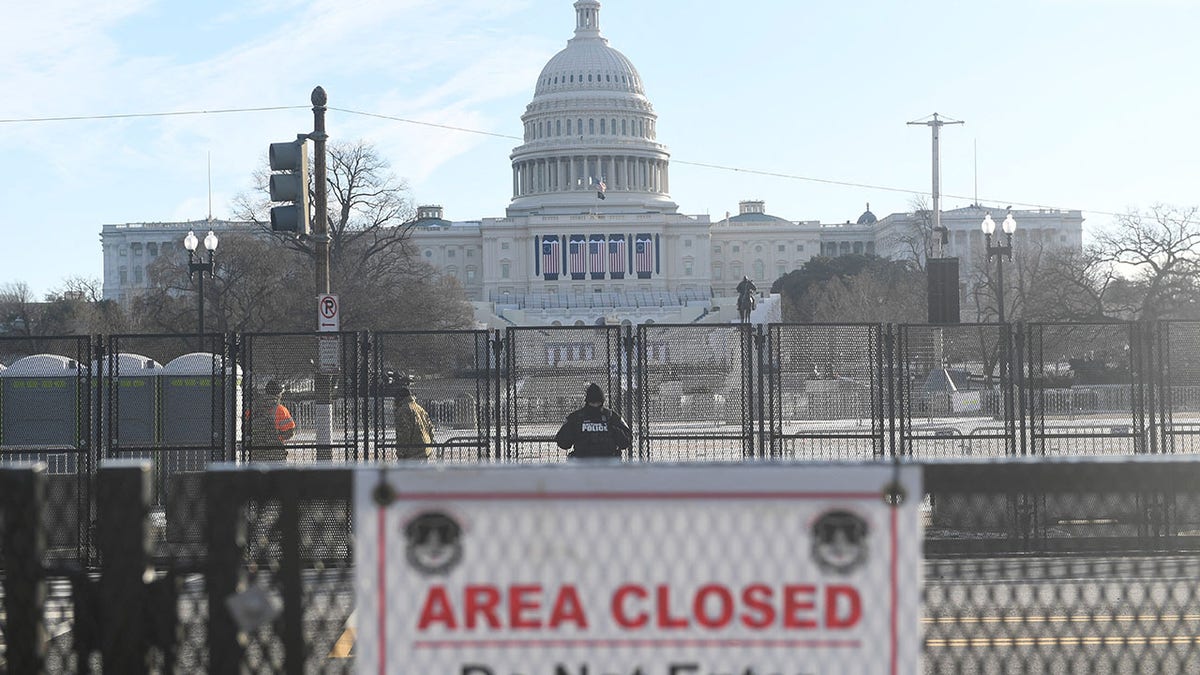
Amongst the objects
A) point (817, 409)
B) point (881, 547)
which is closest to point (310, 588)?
point (881, 547)

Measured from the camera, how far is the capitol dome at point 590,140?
14188 centimetres

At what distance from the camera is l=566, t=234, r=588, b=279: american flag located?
142 meters

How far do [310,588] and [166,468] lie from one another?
13896 millimetres

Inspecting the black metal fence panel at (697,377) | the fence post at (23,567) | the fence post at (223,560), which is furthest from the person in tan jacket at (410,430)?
the fence post at (223,560)

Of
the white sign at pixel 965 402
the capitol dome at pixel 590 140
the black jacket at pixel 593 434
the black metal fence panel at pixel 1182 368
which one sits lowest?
the black jacket at pixel 593 434

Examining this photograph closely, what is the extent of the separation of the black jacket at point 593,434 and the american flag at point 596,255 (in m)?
129

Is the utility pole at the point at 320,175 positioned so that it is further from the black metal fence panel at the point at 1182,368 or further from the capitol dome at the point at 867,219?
the capitol dome at the point at 867,219

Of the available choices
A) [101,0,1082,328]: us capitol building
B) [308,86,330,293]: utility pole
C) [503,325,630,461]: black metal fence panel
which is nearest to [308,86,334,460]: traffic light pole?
[308,86,330,293]: utility pole

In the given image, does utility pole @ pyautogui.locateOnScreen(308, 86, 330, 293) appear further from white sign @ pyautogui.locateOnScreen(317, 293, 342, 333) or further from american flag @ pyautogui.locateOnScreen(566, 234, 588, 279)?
american flag @ pyautogui.locateOnScreen(566, 234, 588, 279)

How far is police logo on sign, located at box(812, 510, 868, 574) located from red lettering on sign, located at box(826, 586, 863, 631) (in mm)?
34

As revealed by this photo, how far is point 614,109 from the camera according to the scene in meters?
142

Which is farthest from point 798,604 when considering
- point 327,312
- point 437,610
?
point 327,312

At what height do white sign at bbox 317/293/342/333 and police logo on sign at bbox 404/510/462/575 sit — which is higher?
white sign at bbox 317/293/342/333

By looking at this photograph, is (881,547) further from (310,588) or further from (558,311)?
(558,311)
